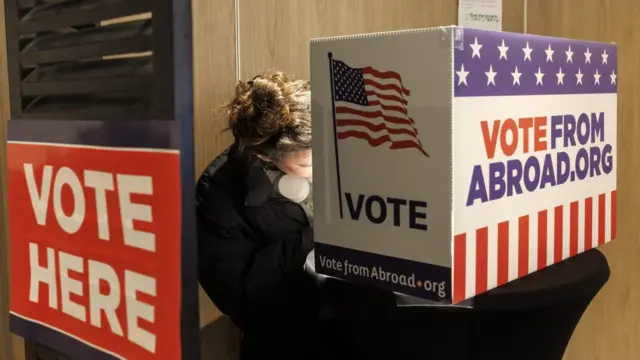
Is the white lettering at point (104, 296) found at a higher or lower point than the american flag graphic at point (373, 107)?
lower

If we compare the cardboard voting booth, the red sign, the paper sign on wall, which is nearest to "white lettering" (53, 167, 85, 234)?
the red sign

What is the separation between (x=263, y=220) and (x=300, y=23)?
0.74 m

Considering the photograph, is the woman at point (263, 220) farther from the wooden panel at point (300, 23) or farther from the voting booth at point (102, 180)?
the voting booth at point (102, 180)

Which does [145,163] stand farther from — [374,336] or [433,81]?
[374,336]

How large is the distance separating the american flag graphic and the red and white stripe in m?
0.16

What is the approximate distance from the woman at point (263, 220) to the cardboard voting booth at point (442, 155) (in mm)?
387

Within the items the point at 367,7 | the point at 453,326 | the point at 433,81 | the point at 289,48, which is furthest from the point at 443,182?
the point at 367,7

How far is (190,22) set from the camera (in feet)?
2.44

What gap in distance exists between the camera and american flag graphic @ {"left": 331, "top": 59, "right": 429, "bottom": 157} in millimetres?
972

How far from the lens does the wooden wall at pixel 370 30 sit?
188 cm

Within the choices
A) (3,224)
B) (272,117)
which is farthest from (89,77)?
(3,224)

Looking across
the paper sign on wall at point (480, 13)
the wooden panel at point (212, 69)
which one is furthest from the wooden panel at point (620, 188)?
the wooden panel at point (212, 69)

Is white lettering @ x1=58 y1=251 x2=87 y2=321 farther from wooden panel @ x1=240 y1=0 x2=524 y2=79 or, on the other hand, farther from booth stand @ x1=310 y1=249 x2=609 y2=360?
wooden panel @ x1=240 y1=0 x2=524 y2=79

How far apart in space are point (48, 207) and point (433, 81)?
0.54 metres
